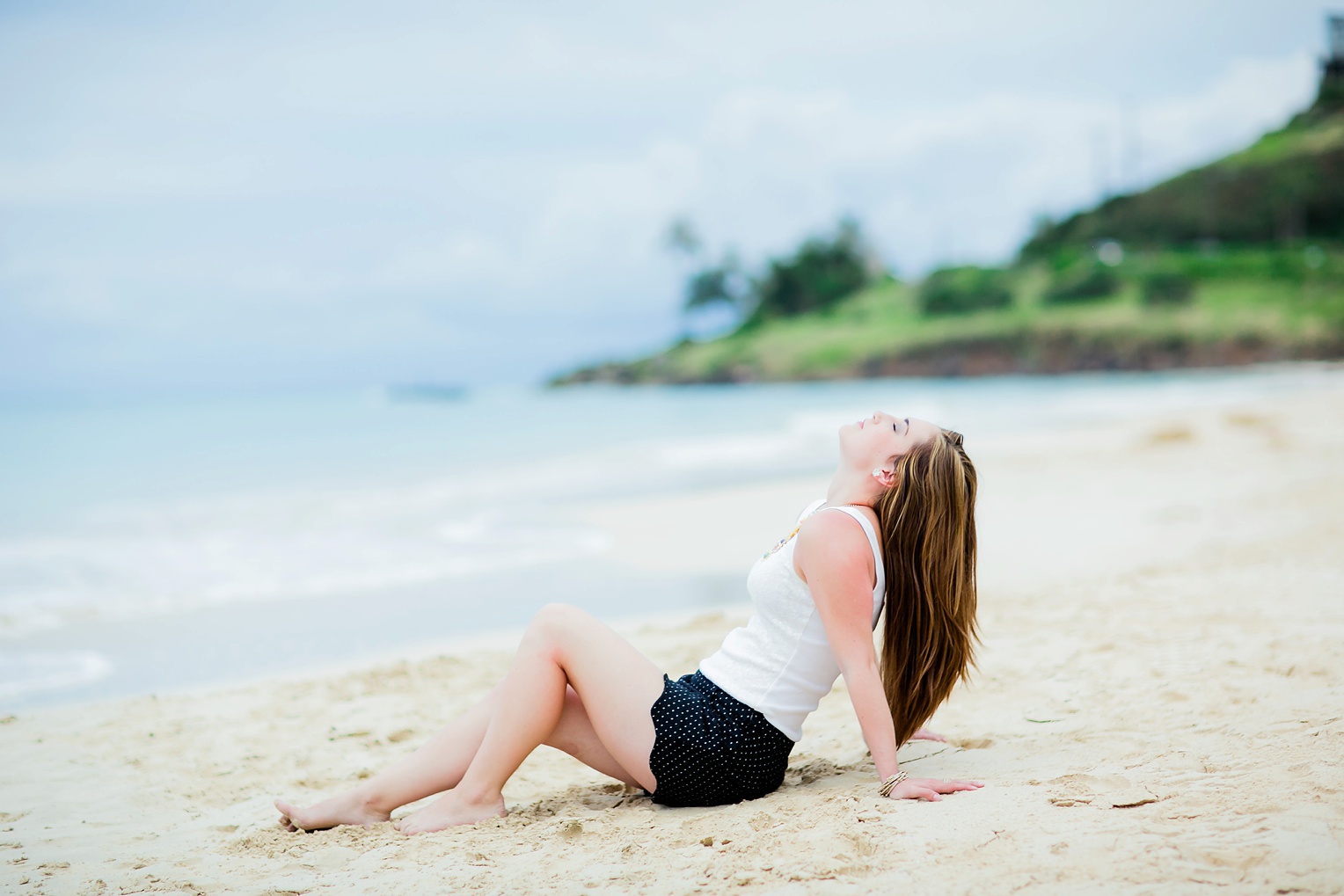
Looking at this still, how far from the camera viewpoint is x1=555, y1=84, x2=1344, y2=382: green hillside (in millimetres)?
47688

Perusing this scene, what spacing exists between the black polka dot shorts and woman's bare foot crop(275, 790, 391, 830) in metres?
0.93

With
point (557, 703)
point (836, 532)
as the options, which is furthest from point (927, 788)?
point (557, 703)

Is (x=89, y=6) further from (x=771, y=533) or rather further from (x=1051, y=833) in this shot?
(x=1051, y=833)

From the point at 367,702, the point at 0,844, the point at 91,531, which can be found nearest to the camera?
the point at 0,844

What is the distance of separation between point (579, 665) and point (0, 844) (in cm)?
203

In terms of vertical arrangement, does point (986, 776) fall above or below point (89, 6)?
below

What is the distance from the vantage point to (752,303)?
75.8m

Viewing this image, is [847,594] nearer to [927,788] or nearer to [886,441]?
[886,441]

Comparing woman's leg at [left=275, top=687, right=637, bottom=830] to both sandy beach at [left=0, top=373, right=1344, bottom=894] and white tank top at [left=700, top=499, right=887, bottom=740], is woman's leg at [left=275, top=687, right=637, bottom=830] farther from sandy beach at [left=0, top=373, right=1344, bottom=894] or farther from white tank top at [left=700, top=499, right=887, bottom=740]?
white tank top at [left=700, top=499, right=887, bottom=740]

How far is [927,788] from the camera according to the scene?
274cm

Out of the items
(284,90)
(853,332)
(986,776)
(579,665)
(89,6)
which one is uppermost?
(284,90)

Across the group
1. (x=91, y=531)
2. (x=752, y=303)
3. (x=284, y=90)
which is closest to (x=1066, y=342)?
(x=752, y=303)

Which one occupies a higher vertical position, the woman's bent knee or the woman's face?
the woman's face

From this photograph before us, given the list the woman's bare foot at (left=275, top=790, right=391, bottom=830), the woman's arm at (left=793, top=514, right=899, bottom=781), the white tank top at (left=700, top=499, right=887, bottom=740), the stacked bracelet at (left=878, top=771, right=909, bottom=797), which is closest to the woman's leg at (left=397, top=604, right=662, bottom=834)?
the woman's bare foot at (left=275, top=790, right=391, bottom=830)
